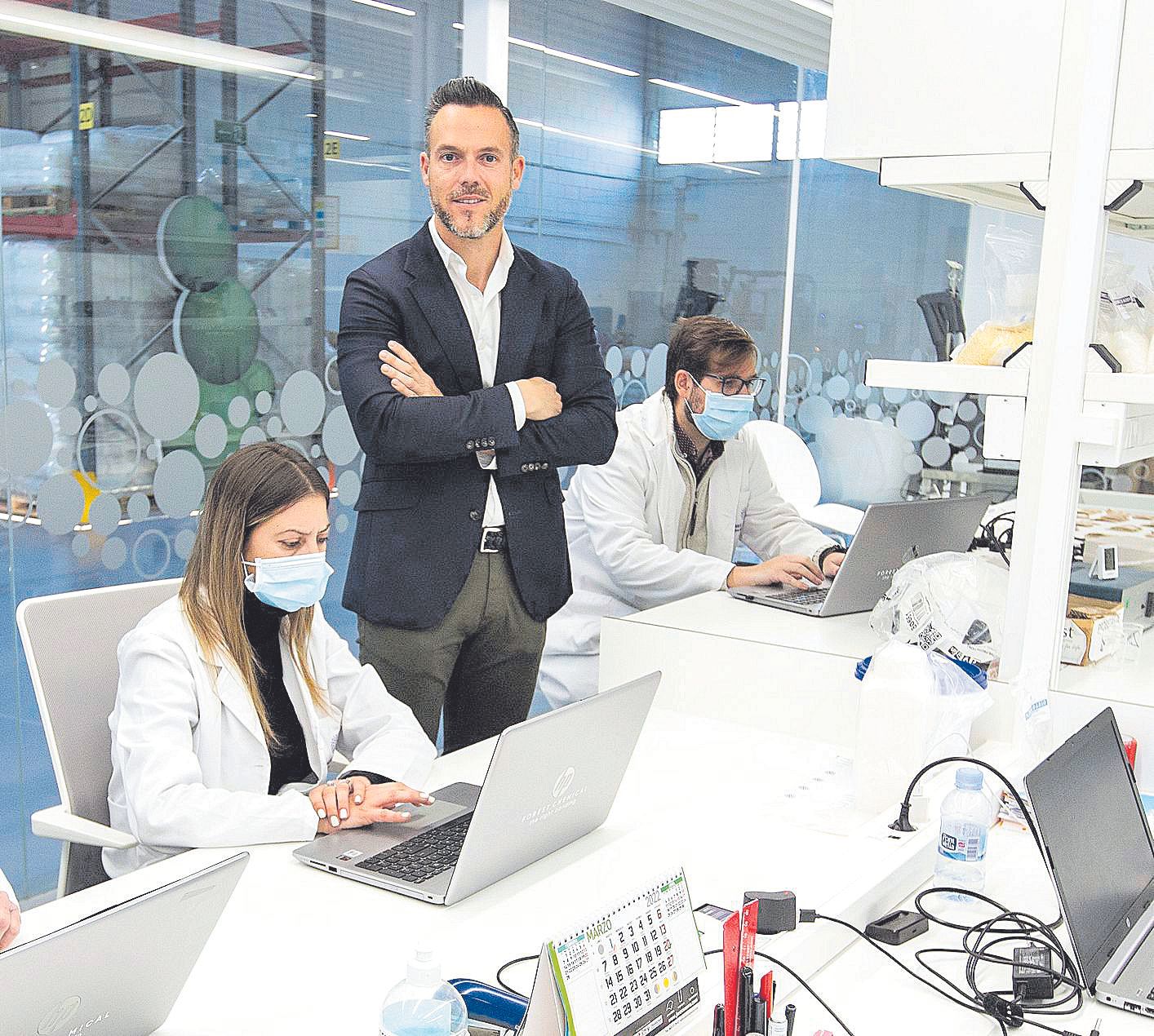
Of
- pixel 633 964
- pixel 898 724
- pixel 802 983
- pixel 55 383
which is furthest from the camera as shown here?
pixel 55 383

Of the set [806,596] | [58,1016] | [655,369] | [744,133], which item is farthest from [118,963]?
[744,133]

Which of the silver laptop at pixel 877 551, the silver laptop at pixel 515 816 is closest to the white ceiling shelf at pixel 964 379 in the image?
the silver laptop at pixel 877 551

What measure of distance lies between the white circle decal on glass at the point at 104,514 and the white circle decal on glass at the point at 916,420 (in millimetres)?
3313

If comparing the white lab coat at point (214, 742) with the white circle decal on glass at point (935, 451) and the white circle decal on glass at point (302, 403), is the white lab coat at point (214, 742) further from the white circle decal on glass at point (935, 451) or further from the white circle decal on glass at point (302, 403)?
the white circle decal on glass at point (935, 451)

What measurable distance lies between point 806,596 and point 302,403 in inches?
54.5

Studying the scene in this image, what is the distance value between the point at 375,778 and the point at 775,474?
10.9 feet

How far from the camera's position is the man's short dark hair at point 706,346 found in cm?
314

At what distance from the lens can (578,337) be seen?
2.78 meters

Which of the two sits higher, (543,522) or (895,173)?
(895,173)

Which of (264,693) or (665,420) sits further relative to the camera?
(665,420)

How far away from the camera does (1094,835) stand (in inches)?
58.6

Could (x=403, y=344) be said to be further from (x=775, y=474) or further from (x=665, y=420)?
(x=775, y=474)

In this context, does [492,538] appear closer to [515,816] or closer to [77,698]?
[77,698]

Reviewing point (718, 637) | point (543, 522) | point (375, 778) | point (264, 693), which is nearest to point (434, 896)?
point (375, 778)
